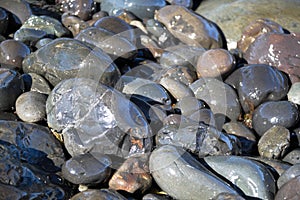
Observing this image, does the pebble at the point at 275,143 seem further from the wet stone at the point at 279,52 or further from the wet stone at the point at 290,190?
the wet stone at the point at 279,52

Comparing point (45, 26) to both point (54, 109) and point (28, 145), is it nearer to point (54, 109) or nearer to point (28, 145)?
point (54, 109)

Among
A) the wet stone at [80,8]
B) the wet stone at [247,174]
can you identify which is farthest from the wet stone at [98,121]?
the wet stone at [80,8]

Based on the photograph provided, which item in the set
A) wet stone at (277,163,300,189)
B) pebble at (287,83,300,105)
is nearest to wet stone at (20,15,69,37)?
pebble at (287,83,300,105)

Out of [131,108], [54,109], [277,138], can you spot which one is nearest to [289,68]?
[277,138]

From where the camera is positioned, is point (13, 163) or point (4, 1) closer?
point (13, 163)

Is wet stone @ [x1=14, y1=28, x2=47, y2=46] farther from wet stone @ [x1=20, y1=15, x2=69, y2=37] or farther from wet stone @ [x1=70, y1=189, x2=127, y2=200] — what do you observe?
wet stone @ [x1=70, y1=189, x2=127, y2=200]

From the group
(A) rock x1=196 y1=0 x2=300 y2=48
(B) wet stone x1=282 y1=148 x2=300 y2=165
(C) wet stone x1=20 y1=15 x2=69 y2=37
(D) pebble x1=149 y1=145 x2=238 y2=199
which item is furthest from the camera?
(A) rock x1=196 y1=0 x2=300 y2=48

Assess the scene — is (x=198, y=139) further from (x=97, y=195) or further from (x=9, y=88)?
(x=9, y=88)

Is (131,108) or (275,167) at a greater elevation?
(131,108)
